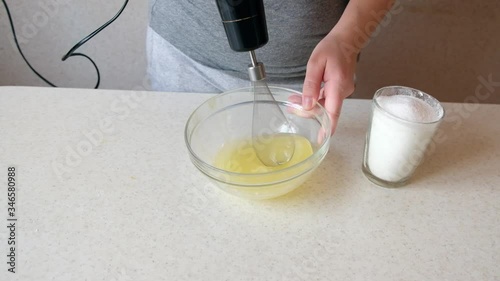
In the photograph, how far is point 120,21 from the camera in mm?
1214

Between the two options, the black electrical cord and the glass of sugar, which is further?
the black electrical cord

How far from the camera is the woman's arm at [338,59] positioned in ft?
1.82

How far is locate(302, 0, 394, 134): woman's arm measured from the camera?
554 mm

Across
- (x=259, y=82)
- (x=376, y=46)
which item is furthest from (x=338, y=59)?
(x=376, y=46)

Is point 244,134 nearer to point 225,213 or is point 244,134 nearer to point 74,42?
point 225,213

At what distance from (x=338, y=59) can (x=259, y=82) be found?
0.14 m

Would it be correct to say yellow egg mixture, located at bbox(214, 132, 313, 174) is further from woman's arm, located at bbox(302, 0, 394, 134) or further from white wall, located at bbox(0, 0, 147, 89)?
white wall, located at bbox(0, 0, 147, 89)

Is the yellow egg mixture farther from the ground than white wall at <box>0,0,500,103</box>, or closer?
farther from the ground

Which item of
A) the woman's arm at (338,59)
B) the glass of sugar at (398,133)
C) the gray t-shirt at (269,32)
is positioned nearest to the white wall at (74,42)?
the gray t-shirt at (269,32)

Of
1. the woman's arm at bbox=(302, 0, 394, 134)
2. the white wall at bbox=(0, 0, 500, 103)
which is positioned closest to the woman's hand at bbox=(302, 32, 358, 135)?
the woman's arm at bbox=(302, 0, 394, 134)

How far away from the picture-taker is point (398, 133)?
469mm

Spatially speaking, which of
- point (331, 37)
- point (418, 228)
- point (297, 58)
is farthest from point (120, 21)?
point (418, 228)

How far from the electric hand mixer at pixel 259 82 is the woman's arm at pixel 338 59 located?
0.05 metres

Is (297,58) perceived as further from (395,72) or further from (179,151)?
(395,72)
